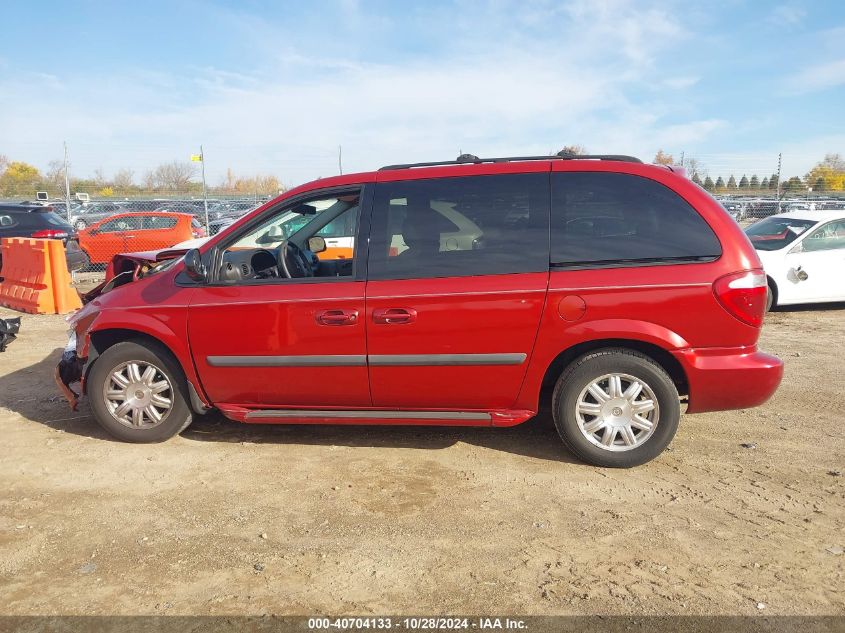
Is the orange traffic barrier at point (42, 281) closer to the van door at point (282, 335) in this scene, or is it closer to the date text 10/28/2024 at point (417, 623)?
the van door at point (282, 335)

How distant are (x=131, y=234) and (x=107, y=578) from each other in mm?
13007

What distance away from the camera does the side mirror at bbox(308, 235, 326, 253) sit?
193 inches

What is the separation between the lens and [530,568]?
2.96m

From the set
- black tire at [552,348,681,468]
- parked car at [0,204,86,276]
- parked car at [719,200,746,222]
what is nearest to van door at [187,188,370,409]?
→ black tire at [552,348,681,468]

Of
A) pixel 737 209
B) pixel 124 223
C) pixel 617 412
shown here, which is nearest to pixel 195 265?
pixel 617 412

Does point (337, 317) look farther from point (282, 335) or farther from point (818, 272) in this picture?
point (818, 272)

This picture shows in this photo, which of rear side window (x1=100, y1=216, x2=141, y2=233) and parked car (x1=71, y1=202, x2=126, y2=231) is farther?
parked car (x1=71, y1=202, x2=126, y2=231)

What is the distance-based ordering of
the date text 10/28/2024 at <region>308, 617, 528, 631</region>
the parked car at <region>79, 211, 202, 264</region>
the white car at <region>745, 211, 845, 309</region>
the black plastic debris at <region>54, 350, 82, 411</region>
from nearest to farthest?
the date text 10/28/2024 at <region>308, 617, 528, 631</region>, the black plastic debris at <region>54, 350, 82, 411</region>, the white car at <region>745, 211, 845, 309</region>, the parked car at <region>79, 211, 202, 264</region>

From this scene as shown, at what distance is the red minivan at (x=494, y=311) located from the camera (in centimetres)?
374

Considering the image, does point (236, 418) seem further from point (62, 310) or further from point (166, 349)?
point (62, 310)

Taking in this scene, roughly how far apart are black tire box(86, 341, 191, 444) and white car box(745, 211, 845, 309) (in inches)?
307

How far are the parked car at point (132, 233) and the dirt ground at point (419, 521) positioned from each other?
1013 centimetres

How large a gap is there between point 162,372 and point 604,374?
295 centimetres

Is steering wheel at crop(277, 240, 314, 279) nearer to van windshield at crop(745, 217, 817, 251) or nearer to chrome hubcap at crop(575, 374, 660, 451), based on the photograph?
chrome hubcap at crop(575, 374, 660, 451)
